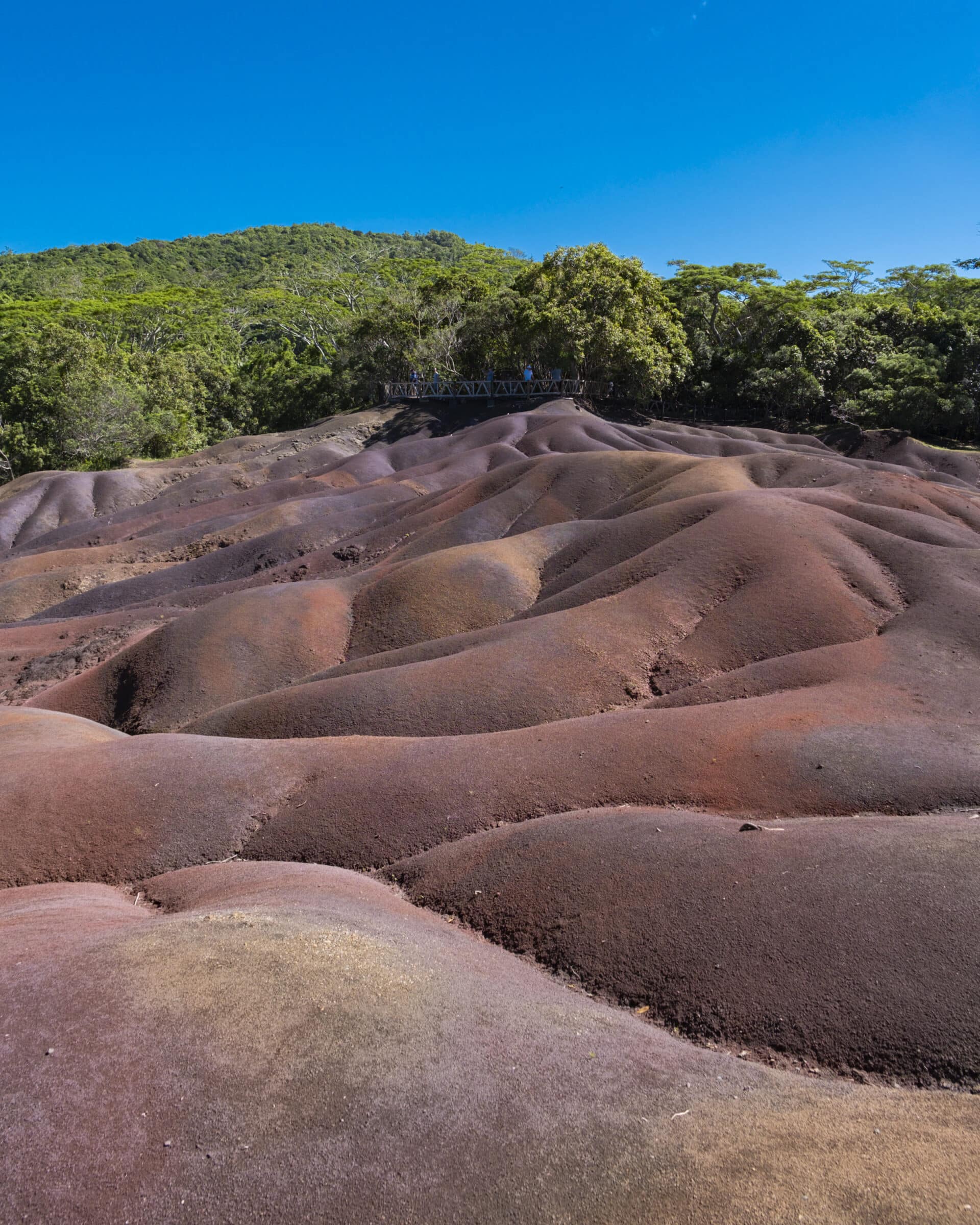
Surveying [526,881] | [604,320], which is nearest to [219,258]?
[604,320]

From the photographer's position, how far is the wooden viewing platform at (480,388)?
66625mm

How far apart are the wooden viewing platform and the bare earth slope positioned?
38666 mm

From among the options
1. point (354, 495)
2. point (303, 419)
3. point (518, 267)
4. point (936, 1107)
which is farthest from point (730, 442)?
→ point (518, 267)

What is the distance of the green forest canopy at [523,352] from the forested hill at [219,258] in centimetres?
1619

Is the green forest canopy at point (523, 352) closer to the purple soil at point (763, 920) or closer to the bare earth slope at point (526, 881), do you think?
the bare earth slope at point (526, 881)

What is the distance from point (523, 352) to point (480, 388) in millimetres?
5907

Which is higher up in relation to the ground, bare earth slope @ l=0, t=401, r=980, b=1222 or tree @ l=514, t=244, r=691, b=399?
tree @ l=514, t=244, r=691, b=399

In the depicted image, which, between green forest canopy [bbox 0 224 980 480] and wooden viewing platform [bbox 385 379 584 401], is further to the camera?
wooden viewing platform [bbox 385 379 584 401]

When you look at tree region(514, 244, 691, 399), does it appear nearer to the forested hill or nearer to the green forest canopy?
the green forest canopy

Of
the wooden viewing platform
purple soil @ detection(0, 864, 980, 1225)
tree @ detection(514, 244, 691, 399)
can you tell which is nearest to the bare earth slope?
purple soil @ detection(0, 864, 980, 1225)

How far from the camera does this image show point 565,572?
89.4 feet

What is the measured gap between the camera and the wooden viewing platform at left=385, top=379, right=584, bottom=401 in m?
66.6

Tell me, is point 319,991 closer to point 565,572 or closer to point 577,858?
point 577,858

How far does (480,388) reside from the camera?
70.1 meters
